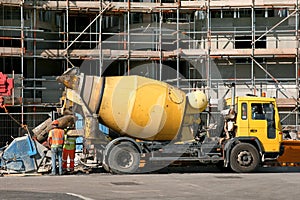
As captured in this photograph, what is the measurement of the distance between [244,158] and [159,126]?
3065mm

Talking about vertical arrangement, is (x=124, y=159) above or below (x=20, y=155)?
below

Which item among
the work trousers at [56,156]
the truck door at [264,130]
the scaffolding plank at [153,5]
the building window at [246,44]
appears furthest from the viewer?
the building window at [246,44]

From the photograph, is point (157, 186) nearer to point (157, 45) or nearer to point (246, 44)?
point (157, 45)

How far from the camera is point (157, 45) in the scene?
33.8 meters

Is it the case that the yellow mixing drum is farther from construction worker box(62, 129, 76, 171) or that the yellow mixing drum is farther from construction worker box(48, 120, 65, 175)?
construction worker box(48, 120, 65, 175)

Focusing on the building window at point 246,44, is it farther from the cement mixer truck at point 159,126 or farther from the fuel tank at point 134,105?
the fuel tank at point 134,105

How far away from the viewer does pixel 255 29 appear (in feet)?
113

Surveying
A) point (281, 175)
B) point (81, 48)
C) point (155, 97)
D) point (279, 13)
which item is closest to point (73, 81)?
point (155, 97)

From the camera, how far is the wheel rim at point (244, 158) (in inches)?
909

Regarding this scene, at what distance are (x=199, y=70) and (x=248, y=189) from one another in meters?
16.4

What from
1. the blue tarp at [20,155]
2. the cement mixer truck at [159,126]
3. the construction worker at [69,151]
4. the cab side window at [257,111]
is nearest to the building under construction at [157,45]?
the cab side window at [257,111]

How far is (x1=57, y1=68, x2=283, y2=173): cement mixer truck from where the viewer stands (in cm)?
2262

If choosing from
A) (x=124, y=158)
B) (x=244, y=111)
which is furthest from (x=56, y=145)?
(x=244, y=111)

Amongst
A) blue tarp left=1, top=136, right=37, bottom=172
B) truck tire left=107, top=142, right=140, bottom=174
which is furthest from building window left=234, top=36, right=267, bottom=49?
blue tarp left=1, top=136, right=37, bottom=172
